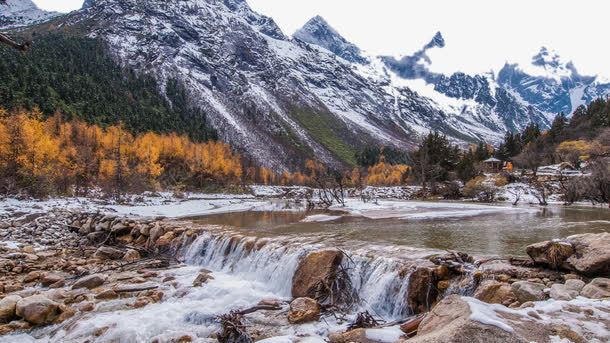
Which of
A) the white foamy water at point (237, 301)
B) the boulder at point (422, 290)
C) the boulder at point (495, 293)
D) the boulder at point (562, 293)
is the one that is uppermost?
the boulder at point (562, 293)

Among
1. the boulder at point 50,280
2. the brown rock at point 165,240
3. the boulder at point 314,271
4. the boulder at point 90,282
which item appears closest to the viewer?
the boulder at point 314,271

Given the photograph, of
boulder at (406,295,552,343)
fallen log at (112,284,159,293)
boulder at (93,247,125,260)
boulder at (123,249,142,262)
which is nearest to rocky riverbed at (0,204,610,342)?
boulder at (406,295,552,343)

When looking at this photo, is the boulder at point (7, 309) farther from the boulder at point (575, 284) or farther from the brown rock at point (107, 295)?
Answer: the boulder at point (575, 284)

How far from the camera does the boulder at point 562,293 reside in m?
8.68

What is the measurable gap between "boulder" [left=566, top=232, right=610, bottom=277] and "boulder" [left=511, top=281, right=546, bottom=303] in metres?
1.89

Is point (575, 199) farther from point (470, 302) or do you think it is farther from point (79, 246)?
point (79, 246)

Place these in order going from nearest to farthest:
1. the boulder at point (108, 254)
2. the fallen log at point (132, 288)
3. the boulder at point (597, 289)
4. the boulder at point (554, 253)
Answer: the boulder at point (597, 289), the boulder at point (554, 253), the fallen log at point (132, 288), the boulder at point (108, 254)

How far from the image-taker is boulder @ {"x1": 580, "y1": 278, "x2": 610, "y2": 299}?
8.62 metres

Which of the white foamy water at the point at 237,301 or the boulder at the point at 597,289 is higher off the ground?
the boulder at the point at 597,289

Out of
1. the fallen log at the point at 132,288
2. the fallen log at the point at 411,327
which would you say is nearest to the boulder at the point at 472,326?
the fallen log at the point at 411,327

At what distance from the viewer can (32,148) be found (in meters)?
45.5

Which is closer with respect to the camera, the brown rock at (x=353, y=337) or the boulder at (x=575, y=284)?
the brown rock at (x=353, y=337)

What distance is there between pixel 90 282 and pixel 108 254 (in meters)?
5.81

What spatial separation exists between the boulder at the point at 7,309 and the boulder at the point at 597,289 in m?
16.3
